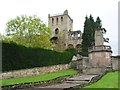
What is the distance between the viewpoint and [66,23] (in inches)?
3578

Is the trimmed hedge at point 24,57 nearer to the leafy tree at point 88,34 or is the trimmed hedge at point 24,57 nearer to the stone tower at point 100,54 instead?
the stone tower at point 100,54

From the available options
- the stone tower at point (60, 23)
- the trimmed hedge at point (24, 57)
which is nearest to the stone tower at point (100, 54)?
the trimmed hedge at point (24, 57)

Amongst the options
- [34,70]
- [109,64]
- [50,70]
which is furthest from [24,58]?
[109,64]

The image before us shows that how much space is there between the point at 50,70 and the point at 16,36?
1384 centimetres

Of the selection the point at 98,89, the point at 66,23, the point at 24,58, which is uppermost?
the point at 66,23

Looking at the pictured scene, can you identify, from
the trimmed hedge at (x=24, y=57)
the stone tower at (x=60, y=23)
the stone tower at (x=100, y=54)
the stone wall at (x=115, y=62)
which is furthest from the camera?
the stone tower at (x=60, y=23)

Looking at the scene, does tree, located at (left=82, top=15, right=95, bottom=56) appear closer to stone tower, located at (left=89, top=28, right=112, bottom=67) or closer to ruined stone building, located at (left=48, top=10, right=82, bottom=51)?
ruined stone building, located at (left=48, top=10, right=82, bottom=51)

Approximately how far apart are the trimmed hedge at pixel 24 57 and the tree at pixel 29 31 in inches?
339

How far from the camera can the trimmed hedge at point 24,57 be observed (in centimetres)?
2943

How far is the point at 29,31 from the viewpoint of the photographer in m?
49.3

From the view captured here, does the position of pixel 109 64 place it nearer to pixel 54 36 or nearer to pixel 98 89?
pixel 98 89

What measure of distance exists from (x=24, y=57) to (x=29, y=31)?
56.3 ft

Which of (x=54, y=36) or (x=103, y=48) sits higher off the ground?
(x=54, y=36)

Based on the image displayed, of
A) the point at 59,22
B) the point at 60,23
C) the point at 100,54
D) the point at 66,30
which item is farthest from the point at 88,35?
the point at 100,54
